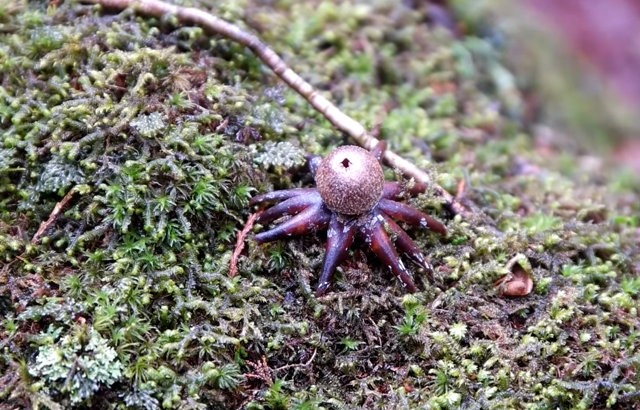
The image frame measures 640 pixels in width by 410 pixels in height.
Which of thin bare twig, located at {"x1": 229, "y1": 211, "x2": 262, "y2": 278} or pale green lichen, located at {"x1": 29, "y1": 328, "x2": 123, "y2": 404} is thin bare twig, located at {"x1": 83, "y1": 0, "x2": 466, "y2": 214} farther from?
pale green lichen, located at {"x1": 29, "y1": 328, "x2": 123, "y2": 404}

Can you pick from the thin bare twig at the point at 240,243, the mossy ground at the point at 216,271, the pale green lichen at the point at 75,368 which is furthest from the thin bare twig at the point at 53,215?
the thin bare twig at the point at 240,243

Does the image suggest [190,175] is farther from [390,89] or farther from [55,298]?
[390,89]

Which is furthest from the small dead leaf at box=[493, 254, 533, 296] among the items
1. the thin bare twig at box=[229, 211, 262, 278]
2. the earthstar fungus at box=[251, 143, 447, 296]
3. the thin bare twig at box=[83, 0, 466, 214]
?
the thin bare twig at box=[229, 211, 262, 278]

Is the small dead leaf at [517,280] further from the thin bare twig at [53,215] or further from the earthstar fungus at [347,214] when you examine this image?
the thin bare twig at [53,215]

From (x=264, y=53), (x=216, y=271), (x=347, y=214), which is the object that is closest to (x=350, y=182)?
A: (x=347, y=214)

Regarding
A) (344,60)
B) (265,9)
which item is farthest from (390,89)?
(265,9)

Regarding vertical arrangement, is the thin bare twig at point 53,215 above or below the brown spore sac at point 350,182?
below
